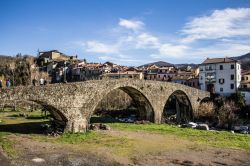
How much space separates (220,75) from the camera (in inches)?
2562

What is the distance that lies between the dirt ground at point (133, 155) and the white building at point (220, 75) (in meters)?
39.0

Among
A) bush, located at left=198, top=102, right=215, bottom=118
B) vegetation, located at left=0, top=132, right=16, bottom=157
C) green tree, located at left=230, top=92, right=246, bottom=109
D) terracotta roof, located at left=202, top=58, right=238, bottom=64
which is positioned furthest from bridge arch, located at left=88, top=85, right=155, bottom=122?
terracotta roof, located at left=202, top=58, right=238, bottom=64

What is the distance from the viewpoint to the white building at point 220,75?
206ft

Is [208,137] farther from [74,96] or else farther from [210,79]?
[210,79]

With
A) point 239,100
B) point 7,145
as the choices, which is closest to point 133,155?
point 7,145

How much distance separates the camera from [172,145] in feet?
87.1

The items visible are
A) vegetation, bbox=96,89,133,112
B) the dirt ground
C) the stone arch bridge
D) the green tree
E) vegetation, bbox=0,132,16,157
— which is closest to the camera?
the dirt ground

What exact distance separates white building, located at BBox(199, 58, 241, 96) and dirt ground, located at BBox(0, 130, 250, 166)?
38991 mm

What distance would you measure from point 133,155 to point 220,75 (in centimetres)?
4675

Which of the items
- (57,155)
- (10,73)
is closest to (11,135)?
(57,155)

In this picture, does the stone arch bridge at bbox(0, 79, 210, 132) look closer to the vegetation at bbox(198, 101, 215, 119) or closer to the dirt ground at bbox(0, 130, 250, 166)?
the dirt ground at bbox(0, 130, 250, 166)

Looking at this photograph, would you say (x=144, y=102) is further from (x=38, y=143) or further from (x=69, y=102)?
(x=38, y=143)

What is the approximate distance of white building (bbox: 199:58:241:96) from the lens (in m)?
62.7

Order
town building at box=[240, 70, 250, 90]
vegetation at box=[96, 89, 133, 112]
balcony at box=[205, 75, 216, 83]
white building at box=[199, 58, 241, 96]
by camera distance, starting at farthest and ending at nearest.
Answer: town building at box=[240, 70, 250, 90] < balcony at box=[205, 75, 216, 83] < white building at box=[199, 58, 241, 96] < vegetation at box=[96, 89, 133, 112]
